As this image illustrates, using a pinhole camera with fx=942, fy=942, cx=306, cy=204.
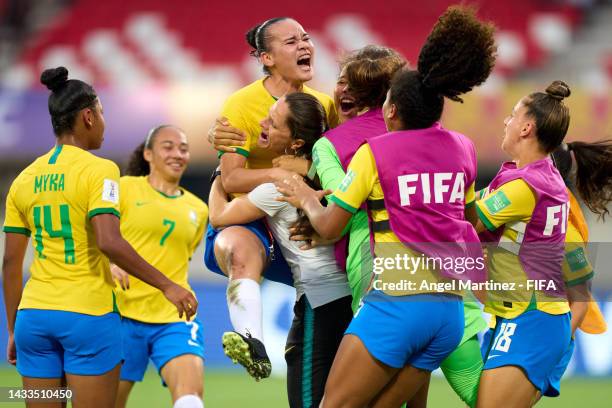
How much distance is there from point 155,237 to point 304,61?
86.1 inches

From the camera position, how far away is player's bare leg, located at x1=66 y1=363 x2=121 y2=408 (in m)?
4.74

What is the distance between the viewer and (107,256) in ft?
15.6

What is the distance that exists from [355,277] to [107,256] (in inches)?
51.1

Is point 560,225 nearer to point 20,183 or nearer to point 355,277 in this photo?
point 355,277

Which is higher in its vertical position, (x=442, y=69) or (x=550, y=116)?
(x=442, y=69)

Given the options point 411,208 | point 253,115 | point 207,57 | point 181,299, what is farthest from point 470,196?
point 207,57

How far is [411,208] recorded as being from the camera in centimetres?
391

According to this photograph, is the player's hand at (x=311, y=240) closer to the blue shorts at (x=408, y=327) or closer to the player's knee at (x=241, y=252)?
the player's knee at (x=241, y=252)

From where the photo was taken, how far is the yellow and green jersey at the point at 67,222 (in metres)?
4.74

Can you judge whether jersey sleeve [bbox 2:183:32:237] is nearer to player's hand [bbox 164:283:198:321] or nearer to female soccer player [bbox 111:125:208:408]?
player's hand [bbox 164:283:198:321]

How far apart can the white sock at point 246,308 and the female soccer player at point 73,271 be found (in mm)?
263

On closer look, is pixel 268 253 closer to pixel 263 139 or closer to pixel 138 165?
pixel 263 139

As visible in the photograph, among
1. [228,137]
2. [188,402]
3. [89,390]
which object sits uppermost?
[228,137]

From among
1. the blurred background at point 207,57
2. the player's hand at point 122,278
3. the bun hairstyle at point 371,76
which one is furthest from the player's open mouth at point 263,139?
the blurred background at point 207,57
